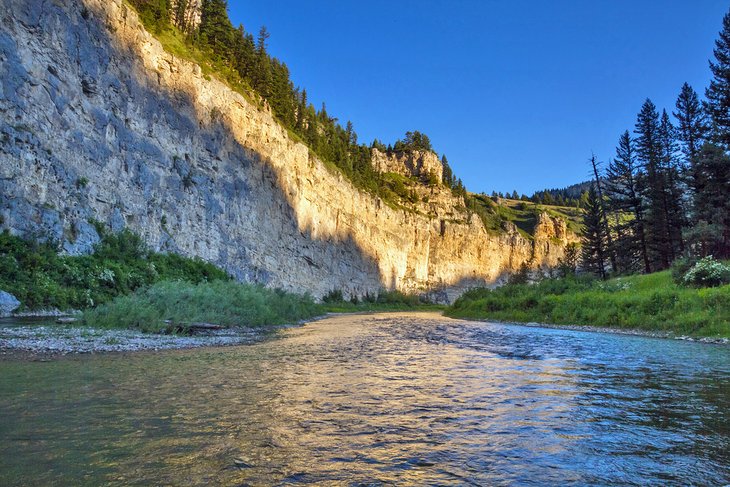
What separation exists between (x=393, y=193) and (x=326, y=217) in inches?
2053

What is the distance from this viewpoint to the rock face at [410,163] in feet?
486

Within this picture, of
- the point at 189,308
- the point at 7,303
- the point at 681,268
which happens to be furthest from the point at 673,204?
the point at 7,303

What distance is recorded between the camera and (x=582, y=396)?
879 cm

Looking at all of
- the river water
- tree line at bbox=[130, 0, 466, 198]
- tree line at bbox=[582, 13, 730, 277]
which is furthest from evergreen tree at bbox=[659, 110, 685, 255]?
tree line at bbox=[130, 0, 466, 198]

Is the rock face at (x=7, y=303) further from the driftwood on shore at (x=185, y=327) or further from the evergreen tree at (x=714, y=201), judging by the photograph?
the evergreen tree at (x=714, y=201)

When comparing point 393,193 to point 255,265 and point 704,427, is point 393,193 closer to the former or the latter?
point 255,265

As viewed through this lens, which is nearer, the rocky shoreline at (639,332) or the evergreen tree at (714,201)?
the rocky shoreline at (639,332)

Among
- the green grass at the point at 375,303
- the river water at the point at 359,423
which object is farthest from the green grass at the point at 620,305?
the green grass at the point at 375,303

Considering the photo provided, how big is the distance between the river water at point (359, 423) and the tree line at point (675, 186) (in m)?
26.5

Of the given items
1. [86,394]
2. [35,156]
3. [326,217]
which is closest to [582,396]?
[86,394]

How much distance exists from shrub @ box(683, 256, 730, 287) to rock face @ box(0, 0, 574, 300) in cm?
3941

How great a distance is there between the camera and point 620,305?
26781 mm

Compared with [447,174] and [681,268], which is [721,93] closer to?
[681,268]

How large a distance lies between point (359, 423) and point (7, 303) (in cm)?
2280
